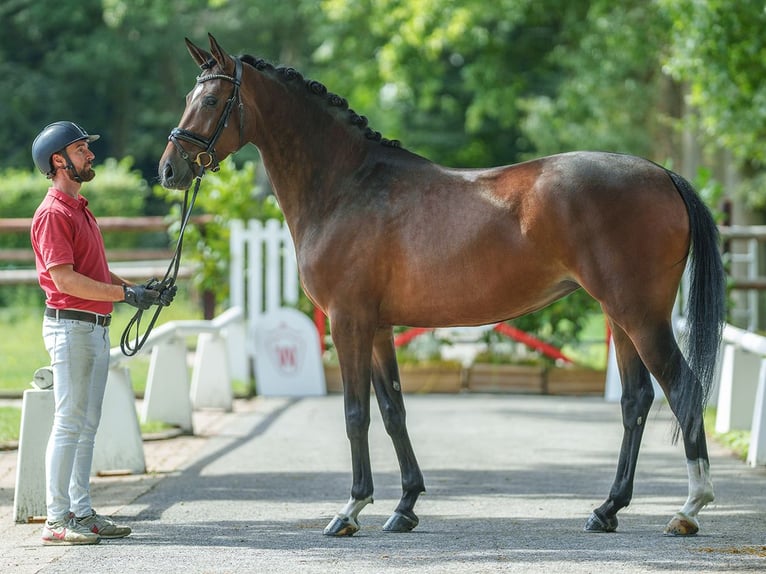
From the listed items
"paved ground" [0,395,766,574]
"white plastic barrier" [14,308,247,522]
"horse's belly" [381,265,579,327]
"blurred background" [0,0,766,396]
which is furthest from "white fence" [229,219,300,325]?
"horse's belly" [381,265,579,327]

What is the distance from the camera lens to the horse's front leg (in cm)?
681

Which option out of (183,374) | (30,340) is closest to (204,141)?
(183,374)

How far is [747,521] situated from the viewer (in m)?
7.00

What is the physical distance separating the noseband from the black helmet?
0.52 m

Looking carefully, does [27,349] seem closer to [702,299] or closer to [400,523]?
[400,523]

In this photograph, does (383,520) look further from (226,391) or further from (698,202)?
(226,391)

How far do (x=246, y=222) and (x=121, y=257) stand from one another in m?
4.87

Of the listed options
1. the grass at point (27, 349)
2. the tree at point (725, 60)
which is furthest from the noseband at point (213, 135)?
the tree at point (725, 60)

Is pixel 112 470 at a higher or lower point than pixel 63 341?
lower

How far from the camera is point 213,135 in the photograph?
6.90 meters

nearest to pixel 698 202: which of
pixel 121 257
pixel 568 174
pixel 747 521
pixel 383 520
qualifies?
pixel 568 174

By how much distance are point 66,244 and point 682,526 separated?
3.34 metres

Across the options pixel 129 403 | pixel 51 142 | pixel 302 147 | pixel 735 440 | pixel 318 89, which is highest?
pixel 318 89

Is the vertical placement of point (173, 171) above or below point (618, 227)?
above
